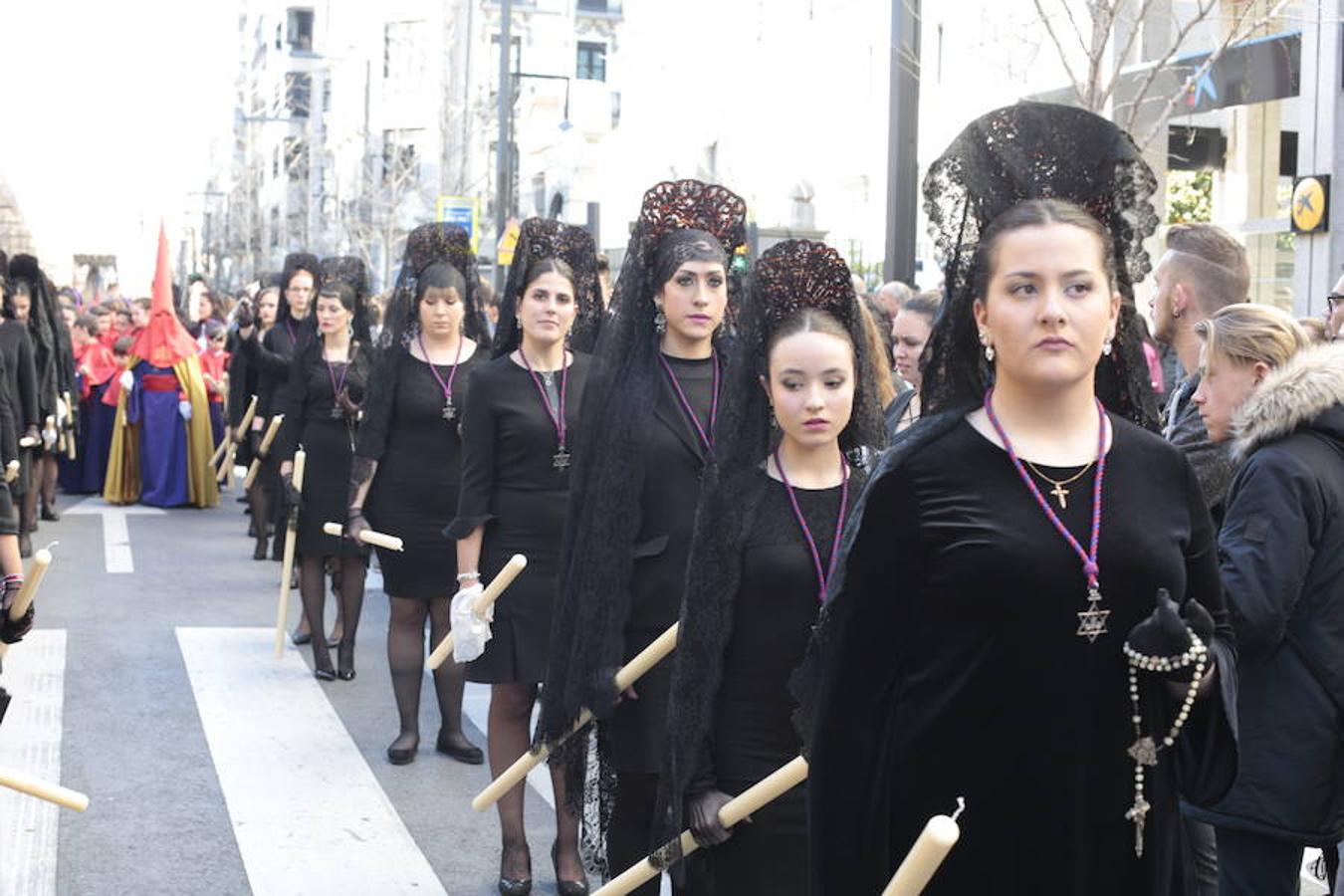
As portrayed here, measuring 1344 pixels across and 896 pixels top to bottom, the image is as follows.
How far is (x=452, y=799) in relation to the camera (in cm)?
768

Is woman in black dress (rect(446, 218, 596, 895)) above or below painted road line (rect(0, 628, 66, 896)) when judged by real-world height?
above

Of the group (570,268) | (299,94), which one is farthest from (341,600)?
(299,94)

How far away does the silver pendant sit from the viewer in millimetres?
2977

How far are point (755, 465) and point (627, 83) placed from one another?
117ft

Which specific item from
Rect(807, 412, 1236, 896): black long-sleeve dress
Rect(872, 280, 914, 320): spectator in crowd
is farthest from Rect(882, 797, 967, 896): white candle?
Rect(872, 280, 914, 320): spectator in crowd

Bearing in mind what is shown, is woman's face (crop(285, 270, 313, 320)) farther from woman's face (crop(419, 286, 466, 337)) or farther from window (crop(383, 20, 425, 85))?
window (crop(383, 20, 425, 85))

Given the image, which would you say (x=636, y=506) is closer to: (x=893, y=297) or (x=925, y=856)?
(x=925, y=856)

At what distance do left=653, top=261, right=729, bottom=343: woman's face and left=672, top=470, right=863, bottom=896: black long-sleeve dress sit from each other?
1151mm

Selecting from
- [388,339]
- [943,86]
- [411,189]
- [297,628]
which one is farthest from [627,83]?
[388,339]

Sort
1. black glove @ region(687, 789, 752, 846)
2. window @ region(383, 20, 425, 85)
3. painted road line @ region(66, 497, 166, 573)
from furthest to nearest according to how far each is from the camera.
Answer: window @ region(383, 20, 425, 85) → painted road line @ region(66, 497, 166, 573) → black glove @ region(687, 789, 752, 846)

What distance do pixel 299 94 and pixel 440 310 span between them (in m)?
92.1

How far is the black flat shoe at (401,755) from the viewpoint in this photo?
27.1ft

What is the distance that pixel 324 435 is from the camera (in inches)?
406

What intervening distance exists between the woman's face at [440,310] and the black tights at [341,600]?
67.9 inches
